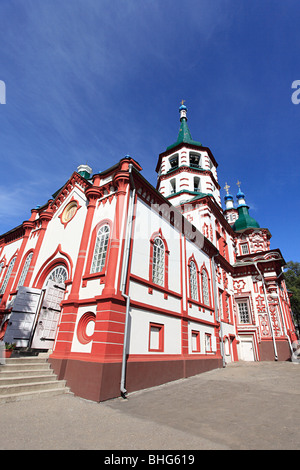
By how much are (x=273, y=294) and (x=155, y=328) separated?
14.6 m

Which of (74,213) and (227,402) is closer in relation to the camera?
(227,402)

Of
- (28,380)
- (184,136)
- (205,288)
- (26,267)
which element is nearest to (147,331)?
(28,380)

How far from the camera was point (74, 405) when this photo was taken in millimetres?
6207

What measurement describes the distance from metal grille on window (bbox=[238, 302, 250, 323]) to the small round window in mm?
17154

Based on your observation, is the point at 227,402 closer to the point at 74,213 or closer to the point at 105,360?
the point at 105,360

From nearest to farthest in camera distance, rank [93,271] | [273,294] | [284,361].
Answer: [93,271] → [284,361] → [273,294]

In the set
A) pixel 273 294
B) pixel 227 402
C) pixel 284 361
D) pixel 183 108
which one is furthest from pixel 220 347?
pixel 183 108

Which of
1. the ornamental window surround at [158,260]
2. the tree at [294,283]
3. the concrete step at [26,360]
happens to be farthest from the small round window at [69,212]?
the tree at [294,283]

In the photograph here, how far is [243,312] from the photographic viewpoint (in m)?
21.3

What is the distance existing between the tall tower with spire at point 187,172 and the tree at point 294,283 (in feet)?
66.3

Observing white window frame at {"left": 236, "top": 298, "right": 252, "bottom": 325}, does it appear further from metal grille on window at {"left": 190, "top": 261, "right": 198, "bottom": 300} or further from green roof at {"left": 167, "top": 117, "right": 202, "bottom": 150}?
green roof at {"left": 167, "top": 117, "right": 202, "bottom": 150}

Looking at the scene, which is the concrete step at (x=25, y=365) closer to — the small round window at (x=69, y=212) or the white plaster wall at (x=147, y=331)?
the white plaster wall at (x=147, y=331)

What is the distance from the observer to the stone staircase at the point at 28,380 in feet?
21.4

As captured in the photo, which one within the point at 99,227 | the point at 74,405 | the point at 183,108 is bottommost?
the point at 74,405
